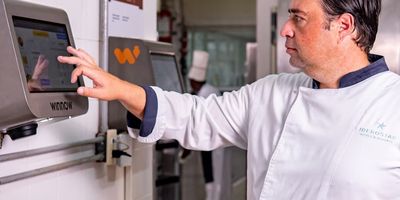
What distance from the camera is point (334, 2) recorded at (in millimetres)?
1207

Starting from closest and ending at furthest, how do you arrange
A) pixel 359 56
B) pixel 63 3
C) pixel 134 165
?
pixel 359 56 → pixel 63 3 → pixel 134 165

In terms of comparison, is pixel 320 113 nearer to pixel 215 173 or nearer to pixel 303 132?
pixel 303 132

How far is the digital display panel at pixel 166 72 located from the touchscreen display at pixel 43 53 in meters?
0.57

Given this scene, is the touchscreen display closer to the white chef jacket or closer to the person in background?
the white chef jacket

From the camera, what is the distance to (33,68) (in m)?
1.08

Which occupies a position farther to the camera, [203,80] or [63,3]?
[203,80]

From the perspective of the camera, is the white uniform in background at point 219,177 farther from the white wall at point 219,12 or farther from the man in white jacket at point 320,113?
the man in white jacket at point 320,113

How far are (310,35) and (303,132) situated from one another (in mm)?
241

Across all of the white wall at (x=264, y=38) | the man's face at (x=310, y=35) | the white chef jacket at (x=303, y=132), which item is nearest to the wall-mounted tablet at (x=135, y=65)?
the white chef jacket at (x=303, y=132)

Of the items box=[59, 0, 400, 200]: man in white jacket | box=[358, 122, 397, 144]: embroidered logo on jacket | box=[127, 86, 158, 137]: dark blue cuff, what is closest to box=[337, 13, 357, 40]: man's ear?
box=[59, 0, 400, 200]: man in white jacket

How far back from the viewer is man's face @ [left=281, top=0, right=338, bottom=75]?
1.20 meters

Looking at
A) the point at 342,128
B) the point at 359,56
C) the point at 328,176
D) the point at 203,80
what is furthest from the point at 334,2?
the point at 203,80

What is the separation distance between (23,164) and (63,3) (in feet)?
1.46

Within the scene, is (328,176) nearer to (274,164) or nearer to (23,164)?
(274,164)
